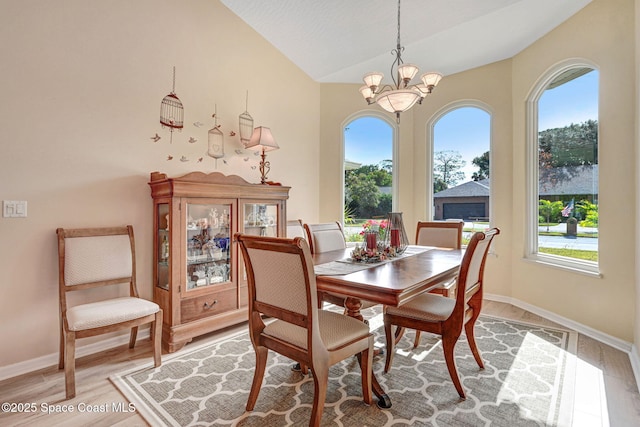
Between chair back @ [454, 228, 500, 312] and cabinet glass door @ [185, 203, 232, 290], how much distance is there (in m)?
2.03

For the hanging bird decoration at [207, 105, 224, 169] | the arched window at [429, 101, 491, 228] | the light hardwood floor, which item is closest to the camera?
the light hardwood floor

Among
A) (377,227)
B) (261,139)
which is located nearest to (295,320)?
(377,227)

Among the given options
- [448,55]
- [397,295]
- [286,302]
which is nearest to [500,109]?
[448,55]

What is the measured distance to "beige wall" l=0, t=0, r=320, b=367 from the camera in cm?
217

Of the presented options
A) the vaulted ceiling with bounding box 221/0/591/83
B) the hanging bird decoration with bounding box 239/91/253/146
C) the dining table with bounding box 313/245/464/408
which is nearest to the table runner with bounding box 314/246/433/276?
the dining table with bounding box 313/245/464/408

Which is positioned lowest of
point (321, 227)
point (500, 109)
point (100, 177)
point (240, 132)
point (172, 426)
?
point (172, 426)

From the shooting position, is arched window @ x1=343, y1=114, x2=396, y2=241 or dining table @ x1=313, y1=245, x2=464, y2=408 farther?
arched window @ x1=343, y1=114, x2=396, y2=241

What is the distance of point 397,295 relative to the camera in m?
1.48

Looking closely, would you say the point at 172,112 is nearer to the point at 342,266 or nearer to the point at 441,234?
the point at 342,266

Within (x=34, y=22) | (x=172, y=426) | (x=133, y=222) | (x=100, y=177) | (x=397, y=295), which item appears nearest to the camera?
(x=397, y=295)

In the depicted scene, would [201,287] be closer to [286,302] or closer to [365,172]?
[286,302]

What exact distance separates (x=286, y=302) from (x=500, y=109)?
374 cm

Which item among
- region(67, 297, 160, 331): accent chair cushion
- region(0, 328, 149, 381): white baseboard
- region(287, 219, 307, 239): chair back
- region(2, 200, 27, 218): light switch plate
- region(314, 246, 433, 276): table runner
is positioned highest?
region(2, 200, 27, 218): light switch plate

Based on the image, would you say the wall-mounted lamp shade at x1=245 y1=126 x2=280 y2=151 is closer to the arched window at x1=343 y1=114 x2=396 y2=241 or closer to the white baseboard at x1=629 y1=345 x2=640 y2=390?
the arched window at x1=343 y1=114 x2=396 y2=241
